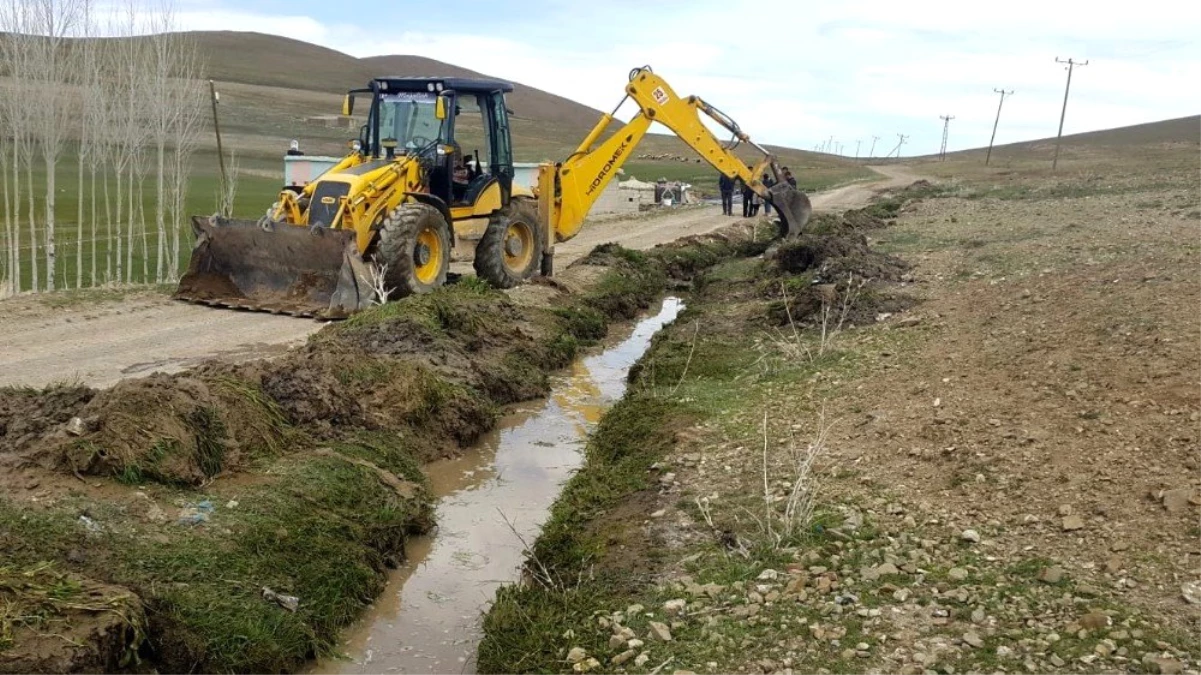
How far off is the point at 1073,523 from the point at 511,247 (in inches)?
434

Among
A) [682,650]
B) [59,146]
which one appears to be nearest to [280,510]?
[682,650]

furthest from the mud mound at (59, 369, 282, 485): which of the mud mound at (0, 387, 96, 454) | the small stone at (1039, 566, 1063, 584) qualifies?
the small stone at (1039, 566, 1063, 584)

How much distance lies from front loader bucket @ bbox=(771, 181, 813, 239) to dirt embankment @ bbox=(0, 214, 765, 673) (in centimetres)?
1012

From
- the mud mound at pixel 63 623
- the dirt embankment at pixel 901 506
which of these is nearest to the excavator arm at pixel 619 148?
the dirt embankment at pixel 901 506

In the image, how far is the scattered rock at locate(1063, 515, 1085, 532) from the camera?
563 cm

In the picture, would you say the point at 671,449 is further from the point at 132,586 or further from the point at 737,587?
the point at 132,586

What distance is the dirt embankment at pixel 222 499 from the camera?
201 inches

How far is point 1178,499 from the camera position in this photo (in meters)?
5.62

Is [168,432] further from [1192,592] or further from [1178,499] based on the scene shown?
[1178,499]

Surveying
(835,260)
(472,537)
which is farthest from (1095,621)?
(835,260)

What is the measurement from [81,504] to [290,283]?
24.1 ft

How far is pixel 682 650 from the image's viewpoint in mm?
5031

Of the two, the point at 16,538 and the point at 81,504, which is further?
the point at 81,504

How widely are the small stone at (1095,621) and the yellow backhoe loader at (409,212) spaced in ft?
30.8
